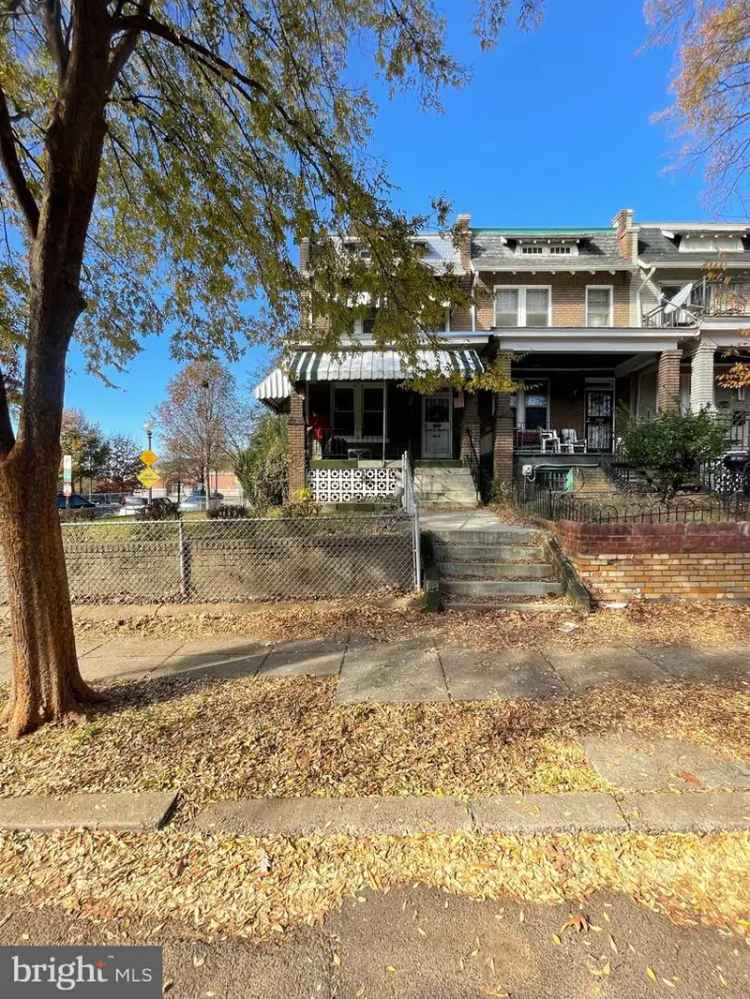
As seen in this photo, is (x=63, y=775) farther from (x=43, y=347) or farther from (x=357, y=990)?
(x=43, y=347)

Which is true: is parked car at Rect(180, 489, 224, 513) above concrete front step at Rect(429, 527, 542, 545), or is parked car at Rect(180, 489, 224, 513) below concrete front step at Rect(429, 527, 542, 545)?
below

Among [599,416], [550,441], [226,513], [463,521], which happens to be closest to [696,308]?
[599,416]

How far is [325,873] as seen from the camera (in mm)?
2270

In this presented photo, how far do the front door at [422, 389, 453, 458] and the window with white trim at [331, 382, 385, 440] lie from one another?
131 centimetres

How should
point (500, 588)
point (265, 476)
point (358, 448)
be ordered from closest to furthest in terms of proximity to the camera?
point (500, 588) → point (265, 476) → point (358, 448)

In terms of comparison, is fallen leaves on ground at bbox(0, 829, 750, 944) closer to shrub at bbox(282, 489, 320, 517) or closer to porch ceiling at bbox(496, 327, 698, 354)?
shrub at bbox(282, 489, 320, 517)

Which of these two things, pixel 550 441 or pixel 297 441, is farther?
pixel 550 441

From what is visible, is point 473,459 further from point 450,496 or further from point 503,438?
point 450,496

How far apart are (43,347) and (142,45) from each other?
424 centimetres

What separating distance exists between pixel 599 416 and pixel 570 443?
8.81 ft

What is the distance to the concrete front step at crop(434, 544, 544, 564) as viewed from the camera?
695 cm

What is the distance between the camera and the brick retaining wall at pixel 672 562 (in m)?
6.12

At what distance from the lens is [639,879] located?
7.22 feet

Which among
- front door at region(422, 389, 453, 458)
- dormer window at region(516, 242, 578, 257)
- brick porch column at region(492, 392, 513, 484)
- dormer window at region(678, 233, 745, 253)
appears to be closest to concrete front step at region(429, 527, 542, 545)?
brick porch column at region(492, 392, 513, 484)
